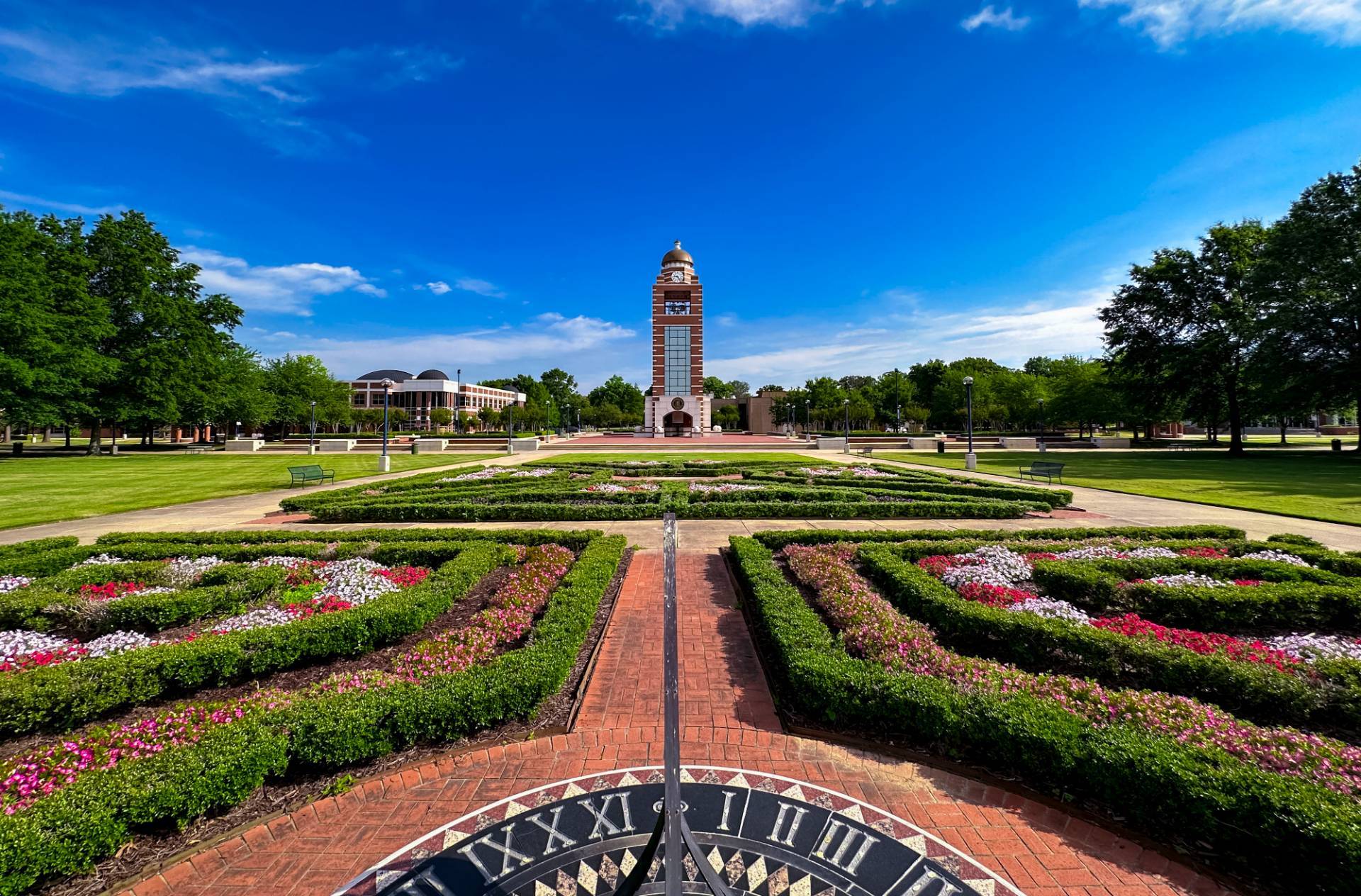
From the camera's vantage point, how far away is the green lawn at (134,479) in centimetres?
1472

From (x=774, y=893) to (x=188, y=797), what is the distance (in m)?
3.30

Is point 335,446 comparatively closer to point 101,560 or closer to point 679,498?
point 101,560

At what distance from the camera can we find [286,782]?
3.60 m

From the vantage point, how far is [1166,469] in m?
24.4

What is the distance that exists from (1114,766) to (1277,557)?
24.3ft

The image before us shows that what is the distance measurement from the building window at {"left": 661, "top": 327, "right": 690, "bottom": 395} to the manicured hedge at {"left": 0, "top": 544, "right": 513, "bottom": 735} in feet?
204

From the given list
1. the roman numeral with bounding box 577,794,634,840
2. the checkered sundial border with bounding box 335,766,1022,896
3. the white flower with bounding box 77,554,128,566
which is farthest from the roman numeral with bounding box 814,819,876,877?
the white flower with bounding box 77,554,128,566

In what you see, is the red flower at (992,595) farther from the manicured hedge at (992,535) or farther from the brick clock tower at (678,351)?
the brick clock tower at (678,351)

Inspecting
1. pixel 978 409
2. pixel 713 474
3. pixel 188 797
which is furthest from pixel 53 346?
pixel 978 409

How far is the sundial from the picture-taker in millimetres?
2613

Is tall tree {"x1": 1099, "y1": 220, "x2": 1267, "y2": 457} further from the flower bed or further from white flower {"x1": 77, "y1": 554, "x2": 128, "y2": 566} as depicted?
white flower {"x1": 77, "y1": 554, "x2": 128, "y2": 566}

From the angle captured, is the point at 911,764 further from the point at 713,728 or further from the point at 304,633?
the point at 304,633

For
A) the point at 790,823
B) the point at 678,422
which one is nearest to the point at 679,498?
the point at 790,823

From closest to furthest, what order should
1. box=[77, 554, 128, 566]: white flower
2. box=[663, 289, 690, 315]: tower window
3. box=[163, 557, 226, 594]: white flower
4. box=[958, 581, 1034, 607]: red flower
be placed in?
box=[958, 581, 1034, 607]: red flower → box=[163, 557, 226, 594]: white flower → box=[77, 554, 128, 566]: white flower → box=[663, 289, 690, 315]: tower window
